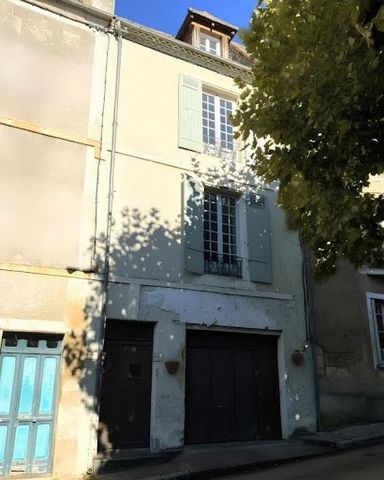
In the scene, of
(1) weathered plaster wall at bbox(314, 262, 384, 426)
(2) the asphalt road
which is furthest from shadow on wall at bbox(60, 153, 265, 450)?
(1) weathered plaster wall at bbox(314, 262, 384, 426)

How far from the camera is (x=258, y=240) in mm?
10117

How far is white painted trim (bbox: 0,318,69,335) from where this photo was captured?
7387 mm

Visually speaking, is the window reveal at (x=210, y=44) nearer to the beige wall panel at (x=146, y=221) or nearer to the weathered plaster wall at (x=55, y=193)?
the weathered plaster wall at (x=55, y=193)

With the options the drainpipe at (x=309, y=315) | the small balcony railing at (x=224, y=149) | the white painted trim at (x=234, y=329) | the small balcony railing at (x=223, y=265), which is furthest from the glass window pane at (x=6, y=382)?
the drainpipe at (x=309, y=315)

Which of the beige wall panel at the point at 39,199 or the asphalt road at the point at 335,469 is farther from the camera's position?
the beige wall panel at the point at 39,199

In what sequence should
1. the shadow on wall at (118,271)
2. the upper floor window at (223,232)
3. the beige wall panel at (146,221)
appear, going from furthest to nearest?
the upper floor window at (223,232)
the beige wall panel at (146,221)
the shadow on wall at (118,271)

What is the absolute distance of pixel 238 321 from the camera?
941 centimetres

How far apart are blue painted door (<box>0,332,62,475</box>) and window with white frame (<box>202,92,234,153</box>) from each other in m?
5.38

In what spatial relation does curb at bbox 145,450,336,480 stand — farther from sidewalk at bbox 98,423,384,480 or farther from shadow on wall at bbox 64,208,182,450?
shadow on wall at bbox 64,208,182,450

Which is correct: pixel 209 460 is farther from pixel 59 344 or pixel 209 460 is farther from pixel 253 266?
pixel 253 266

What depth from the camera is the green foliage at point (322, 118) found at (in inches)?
185

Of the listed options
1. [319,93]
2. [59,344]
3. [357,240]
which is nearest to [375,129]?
[319,93]

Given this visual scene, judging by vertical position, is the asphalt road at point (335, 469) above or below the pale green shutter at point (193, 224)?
below

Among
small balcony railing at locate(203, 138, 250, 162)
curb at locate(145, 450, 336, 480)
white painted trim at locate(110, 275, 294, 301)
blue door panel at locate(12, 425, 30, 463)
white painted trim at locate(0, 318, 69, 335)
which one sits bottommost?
curb at locate(145, 450, 336, 480)
